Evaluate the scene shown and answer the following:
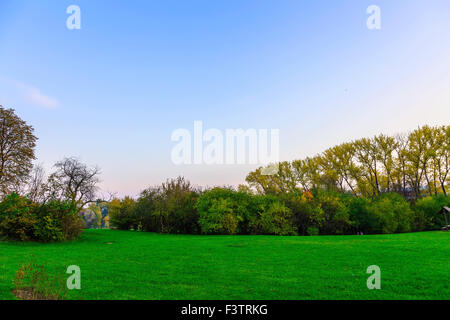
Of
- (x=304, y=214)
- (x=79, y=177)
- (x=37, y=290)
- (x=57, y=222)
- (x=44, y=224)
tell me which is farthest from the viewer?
(x=79, y=177)

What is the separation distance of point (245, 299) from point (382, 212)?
92.7 ft

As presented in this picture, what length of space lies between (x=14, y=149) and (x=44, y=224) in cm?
991

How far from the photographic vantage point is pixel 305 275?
691cm

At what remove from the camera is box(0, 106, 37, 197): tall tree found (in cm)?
2192

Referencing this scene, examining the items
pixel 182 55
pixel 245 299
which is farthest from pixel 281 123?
pixel 245 299

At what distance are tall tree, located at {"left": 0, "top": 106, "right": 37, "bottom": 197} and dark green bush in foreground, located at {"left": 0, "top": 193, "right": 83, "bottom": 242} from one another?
22.6 ft

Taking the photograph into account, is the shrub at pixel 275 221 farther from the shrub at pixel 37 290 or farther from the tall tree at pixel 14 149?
the tall tree at pixel 14 149

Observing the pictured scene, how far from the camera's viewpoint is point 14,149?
22547mm

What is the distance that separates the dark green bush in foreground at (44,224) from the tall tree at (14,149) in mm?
6898

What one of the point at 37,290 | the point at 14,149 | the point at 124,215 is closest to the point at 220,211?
the point at 124,215

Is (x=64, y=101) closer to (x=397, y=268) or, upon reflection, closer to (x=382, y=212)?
(x=397, y=268)

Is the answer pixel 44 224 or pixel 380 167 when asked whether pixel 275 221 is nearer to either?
pixel 44 224

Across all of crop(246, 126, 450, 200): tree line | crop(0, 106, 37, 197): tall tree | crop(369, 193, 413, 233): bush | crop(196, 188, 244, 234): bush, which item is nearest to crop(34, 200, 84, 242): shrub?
crop(0, 106, 37, 197): tall tree
